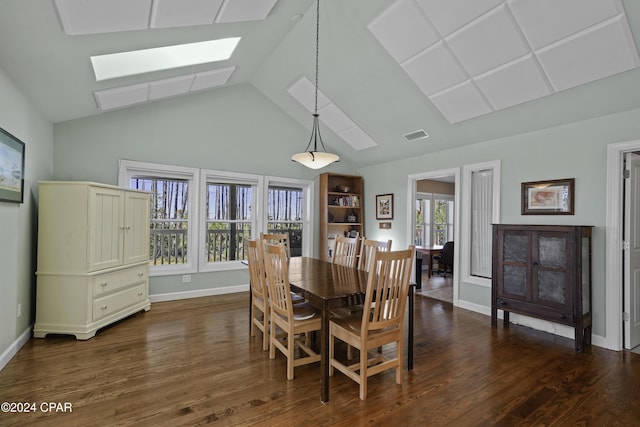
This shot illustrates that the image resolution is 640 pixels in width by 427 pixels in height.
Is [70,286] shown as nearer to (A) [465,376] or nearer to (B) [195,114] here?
(B) [195,114]

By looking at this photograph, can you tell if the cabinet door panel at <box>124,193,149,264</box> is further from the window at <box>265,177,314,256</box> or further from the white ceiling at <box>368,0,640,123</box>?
the white ceiling at <box>368,0,640,123</box>

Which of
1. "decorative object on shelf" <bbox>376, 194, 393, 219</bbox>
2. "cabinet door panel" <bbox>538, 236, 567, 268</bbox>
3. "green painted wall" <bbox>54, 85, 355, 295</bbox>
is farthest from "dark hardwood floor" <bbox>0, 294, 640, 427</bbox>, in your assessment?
"decorative object on shelf" <bbox>376, 194, 393, 219</bbox>

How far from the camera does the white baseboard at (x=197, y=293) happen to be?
450 centimetres

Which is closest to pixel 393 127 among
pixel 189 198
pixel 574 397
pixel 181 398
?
pixel 189 198

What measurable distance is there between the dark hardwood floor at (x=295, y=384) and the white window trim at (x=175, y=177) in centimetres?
134

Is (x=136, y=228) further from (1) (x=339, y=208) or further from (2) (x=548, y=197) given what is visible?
(2) (x=548, y=197)

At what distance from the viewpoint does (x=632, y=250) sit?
3.08 meters

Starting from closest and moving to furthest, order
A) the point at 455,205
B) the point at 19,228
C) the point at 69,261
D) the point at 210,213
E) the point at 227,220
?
the point at 19,228, the point at 69,261, the point at 455,205, the point at 210,213, the point at 227,220

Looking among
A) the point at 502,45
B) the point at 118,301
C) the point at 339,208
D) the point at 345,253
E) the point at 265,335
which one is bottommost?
the point at 265,335

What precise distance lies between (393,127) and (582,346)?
341cm

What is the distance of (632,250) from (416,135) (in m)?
2.74

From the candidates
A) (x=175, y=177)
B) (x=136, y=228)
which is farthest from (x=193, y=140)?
(x=136, y=228)

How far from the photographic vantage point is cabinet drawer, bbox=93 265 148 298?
10.7ft

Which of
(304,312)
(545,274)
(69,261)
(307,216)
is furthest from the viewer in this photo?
(307,216)
